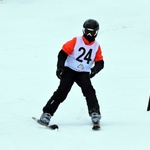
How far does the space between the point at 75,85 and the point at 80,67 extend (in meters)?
3.72

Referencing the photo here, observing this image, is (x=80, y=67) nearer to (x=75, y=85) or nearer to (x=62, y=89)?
(x=62, y=89)

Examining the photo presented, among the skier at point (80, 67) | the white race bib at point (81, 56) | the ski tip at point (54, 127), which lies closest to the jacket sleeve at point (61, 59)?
the skier at point (80, 67)

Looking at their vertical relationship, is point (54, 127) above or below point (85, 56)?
below

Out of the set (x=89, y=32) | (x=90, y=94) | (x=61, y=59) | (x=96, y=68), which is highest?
(x=89, y=32)

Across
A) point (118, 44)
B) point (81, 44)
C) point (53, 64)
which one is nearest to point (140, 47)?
point (118, 44)

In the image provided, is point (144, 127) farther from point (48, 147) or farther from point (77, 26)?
point (77, 26)

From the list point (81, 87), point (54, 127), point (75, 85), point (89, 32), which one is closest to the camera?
point (54, 127)

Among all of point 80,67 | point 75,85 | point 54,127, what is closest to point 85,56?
point 80,67

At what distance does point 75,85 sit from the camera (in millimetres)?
10188

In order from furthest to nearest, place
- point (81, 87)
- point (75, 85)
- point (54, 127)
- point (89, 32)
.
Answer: point (75, 85)
point (81, 87)
point (89, 32)
point (54, 127)

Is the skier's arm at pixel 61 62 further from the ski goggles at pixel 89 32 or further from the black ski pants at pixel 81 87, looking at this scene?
the ski goggles at pixel 89 32

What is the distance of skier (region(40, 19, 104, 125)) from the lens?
21.0 ft

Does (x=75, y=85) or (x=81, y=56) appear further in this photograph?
(x=75, y=85)

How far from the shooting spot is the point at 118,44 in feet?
47.7
